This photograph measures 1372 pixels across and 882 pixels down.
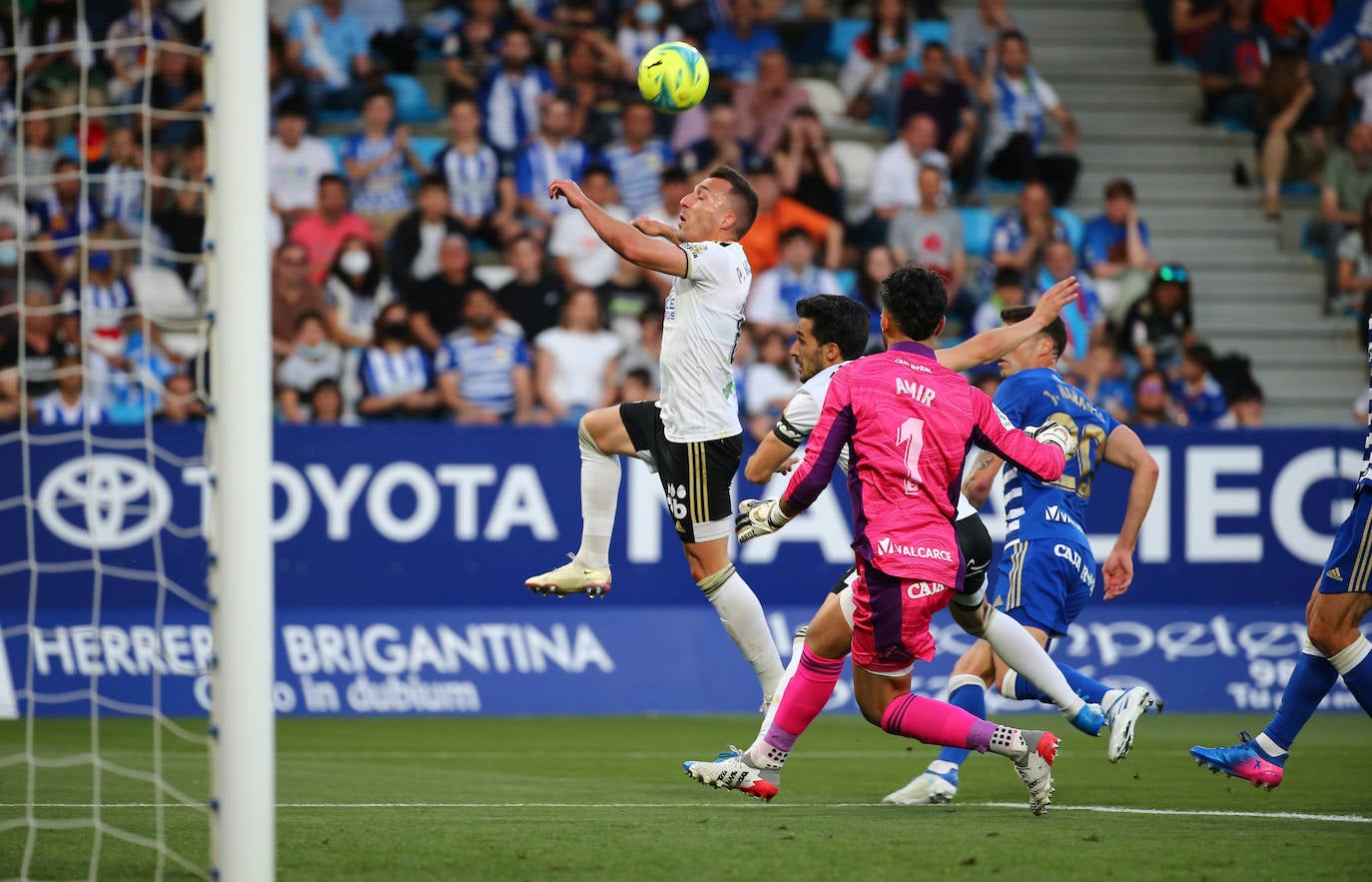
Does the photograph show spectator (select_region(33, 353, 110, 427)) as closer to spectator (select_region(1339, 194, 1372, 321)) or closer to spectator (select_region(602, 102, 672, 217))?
spectator (select_region(602, 102, 672, 217))

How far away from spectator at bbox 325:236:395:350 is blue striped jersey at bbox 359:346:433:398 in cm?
49

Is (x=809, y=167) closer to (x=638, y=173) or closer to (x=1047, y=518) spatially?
(x=638, y=173)

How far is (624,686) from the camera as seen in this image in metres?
13.2

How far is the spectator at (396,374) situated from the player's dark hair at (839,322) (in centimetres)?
710

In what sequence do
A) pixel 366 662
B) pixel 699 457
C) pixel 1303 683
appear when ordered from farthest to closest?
pixel 366 662 < pixel 699 457 < pixel 1303 683

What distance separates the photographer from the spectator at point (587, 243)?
1565 centimetres

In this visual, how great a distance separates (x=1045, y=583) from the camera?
26.9 ft

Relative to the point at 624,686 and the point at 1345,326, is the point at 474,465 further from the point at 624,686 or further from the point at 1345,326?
the point at 1345,326

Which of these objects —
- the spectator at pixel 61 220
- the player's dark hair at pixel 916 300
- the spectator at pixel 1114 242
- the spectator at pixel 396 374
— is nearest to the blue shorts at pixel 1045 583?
the player's dark hair at pixel 916 300

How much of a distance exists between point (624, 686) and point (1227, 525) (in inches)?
192

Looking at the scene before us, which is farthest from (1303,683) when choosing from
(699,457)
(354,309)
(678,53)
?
(354,309)

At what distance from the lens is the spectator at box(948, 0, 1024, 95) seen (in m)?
17.9

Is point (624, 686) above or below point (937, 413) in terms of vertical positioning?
below

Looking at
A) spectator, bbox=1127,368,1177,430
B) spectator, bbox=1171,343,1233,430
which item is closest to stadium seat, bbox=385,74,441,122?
spectator, bbox=1127,368,1177,430
